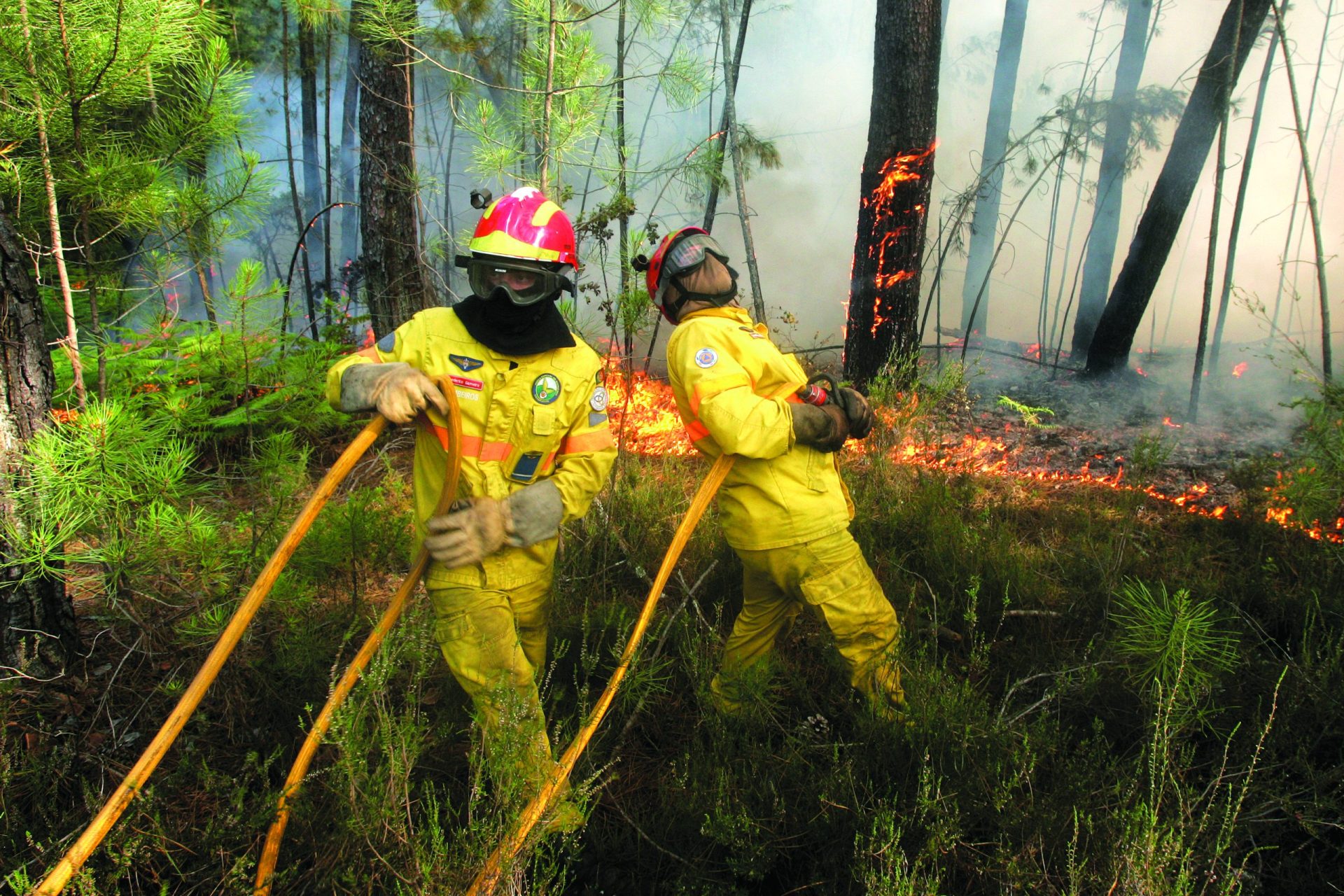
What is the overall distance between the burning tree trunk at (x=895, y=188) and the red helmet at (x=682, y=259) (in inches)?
124

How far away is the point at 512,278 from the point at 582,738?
1.43 metres

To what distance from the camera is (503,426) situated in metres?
2.31

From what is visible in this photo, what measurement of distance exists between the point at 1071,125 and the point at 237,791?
9.57m

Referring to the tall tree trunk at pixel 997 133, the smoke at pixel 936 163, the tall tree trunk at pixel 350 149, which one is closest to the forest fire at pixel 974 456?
the smoke at pixel 936 163

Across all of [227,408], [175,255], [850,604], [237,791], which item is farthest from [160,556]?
[227,408]

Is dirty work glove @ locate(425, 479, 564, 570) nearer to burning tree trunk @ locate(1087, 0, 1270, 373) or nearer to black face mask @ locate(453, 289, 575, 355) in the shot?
black face mask @ locate(453, 289, 575, 355)

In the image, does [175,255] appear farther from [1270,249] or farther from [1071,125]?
[1270,249]

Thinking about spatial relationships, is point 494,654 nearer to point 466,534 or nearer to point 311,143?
point 466,534

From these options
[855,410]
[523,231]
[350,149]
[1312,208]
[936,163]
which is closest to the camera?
[523,231]

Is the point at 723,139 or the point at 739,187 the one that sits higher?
the point at 723,139

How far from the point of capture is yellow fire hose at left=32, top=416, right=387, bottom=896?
1.51 m

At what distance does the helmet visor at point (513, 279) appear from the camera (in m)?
2.20

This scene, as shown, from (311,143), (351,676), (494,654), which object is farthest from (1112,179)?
(311,143)

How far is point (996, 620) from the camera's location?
3350 mm
